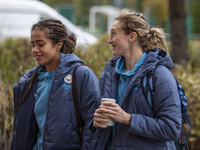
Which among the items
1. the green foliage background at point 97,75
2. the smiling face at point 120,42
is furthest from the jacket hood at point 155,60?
the green foliage background at point 97,75

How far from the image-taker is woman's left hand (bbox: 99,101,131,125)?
1984mm

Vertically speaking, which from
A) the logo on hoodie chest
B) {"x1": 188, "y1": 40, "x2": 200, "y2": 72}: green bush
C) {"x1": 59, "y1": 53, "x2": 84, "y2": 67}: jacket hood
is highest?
{"x1": 59, "y1": 53, "x2": 84, "y2": 67}: jacket hood

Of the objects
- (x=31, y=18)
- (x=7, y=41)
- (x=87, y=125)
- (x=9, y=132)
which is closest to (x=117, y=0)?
(x=31, y=18)

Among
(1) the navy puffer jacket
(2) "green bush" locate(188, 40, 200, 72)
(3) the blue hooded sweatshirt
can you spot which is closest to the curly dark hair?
(1) the navy puffer jacket

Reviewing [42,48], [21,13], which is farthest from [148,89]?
[21,13]

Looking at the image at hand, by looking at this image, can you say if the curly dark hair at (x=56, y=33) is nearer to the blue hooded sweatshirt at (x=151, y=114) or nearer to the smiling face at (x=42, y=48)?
the smiling face at (x=42, y=48)

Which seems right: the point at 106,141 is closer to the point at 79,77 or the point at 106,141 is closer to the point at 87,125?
the point at 87,125

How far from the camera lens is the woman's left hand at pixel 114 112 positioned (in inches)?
78.1

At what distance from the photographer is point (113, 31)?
227 centimetres

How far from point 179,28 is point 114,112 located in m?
6.31

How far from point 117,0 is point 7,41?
26.4 ft

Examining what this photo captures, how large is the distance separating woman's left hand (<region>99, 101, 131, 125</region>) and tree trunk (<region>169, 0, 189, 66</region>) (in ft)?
19.2

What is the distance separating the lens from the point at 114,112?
1985 millimetres

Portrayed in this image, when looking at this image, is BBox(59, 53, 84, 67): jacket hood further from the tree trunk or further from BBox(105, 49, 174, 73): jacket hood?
the tree trunk
